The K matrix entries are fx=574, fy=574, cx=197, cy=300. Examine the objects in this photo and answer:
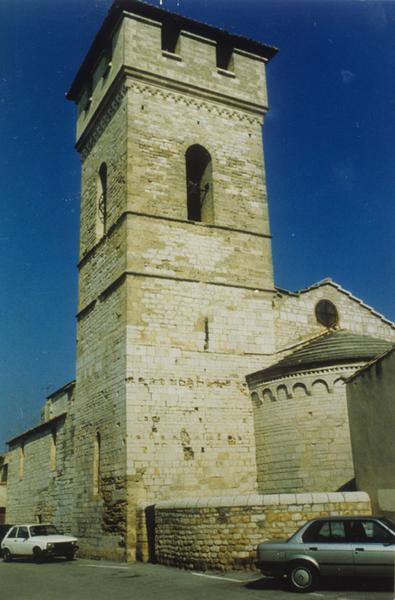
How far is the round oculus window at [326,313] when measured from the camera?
17.9 m

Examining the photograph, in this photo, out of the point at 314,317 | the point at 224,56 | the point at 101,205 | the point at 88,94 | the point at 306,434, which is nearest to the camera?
the point at 306,434

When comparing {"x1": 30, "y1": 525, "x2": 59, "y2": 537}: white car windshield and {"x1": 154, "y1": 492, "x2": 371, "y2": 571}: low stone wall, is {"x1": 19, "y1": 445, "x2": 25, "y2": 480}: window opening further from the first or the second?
{"x1": 154, "y1": 492, "x2": 371, "y2": 571}: low stone wall

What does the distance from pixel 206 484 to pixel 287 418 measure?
101 inches

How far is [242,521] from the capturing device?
10523 millimetres

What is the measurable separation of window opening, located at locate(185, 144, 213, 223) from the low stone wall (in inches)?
351

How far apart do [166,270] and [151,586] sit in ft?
27.6

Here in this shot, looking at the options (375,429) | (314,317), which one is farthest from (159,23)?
(375,429)

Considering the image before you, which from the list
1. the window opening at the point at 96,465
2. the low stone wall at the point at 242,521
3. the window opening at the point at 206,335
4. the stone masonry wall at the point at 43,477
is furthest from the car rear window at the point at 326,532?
the stone masonry wall at the point at 43,477

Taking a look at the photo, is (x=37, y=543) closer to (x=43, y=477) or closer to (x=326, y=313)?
(x=43, y=477)

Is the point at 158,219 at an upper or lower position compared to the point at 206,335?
upper

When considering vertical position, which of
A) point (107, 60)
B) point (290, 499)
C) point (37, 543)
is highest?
point (107, 60)

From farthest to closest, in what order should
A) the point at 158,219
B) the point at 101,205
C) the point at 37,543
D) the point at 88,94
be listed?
the point at 88,94
the point at 101,205
the point at 158,219
the point at 37,543

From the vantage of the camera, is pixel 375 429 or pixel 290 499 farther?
pixel 375 429

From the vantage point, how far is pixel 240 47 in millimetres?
19688
